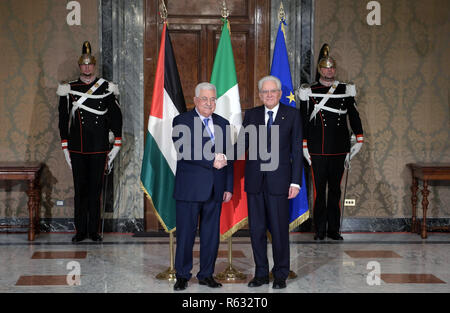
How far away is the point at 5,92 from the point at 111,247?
6.88ft

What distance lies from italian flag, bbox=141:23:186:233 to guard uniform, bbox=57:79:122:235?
5.21 feet

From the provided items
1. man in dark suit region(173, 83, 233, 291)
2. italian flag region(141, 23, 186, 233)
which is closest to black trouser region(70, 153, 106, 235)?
italian flag region(141, 23, 186, 233)

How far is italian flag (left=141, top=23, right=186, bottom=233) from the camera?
4.75m

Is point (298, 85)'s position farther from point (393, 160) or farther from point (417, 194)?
point (417, 194)

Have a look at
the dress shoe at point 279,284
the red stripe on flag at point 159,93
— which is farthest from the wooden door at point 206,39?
the dress shoe at point 279,284

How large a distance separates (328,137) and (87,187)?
8.24 ft

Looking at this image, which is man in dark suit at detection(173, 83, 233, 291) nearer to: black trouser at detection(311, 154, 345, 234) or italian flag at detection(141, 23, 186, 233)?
italian flag at detection(141, 23, 186, 233)

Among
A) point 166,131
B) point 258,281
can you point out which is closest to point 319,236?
point 258,281

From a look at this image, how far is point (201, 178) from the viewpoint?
14.3 ft

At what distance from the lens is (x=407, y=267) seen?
5191 mm

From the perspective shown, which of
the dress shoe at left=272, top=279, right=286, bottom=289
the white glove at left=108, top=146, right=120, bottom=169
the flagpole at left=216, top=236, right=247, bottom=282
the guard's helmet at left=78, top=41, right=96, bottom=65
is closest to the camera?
the dress shoe at left=272, top=279, right=286, bottom=289

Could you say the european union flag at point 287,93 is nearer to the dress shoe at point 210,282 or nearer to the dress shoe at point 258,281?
the dress shoe at point 258,281

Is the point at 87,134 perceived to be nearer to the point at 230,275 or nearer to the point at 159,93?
the point at 159,93

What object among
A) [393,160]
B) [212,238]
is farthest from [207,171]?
[393,160]
